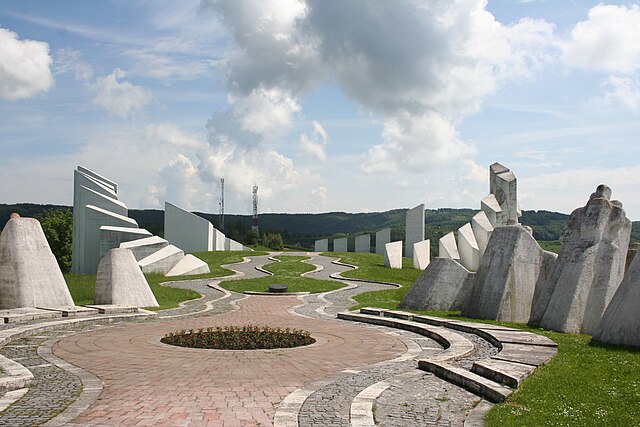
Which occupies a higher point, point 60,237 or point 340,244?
point 60,237

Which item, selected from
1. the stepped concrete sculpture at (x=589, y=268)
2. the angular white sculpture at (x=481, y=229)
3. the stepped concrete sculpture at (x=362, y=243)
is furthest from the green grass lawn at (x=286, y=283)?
the stepped concrete sculpture at (x=362, y=243)

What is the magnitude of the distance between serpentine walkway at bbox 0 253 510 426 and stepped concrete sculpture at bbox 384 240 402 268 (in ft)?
79.9

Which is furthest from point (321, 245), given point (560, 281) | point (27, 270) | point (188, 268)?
point (560, 281)

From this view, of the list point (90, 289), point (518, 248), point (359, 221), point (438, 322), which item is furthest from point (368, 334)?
point (359, 221)

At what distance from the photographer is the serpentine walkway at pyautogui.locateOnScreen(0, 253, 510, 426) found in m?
6.67

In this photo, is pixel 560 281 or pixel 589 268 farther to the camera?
pixel 560 281

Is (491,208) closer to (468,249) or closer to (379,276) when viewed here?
(468,249)

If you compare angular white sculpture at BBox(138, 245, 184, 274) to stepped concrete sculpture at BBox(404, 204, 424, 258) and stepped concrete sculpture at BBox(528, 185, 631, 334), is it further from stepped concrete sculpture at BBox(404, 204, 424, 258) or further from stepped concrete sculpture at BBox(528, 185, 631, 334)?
stepped concrete sculpture at BBox(528, 185, 631, 334)

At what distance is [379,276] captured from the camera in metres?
33.8

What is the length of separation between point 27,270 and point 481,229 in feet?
98.1

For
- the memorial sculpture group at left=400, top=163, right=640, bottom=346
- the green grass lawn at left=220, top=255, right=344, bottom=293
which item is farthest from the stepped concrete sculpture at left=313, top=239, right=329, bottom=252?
the memorial sculpture group at left=400, top=163, right=640, bottom=346

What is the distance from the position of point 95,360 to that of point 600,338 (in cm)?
852

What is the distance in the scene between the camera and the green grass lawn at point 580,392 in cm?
600

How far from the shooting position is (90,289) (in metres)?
23.6
